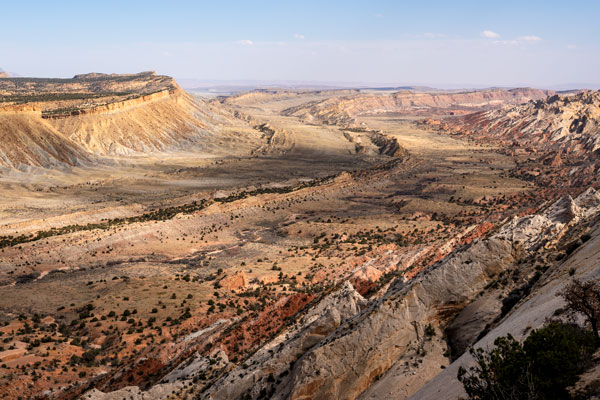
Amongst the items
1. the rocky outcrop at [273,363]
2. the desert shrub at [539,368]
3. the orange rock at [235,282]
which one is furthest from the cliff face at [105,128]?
the desert shrub at [539,368]

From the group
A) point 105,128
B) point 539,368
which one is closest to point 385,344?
point 539,368

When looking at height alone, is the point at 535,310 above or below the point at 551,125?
below

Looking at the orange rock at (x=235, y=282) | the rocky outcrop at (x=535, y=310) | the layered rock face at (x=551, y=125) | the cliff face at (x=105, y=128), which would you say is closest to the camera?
the rocky outcrop at (x=535, y=310)

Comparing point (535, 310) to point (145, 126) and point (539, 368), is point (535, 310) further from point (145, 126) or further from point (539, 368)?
point (145, 126)

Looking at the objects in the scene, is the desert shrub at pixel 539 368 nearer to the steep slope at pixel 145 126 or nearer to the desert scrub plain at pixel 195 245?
the desert scrub plain at pixel 195 245

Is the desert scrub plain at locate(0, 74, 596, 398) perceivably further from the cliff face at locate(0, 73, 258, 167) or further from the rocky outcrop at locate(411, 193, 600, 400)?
the rocky outcrop at locate(411, 193, 600, 400)

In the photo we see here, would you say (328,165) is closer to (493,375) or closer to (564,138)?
(564,138)
